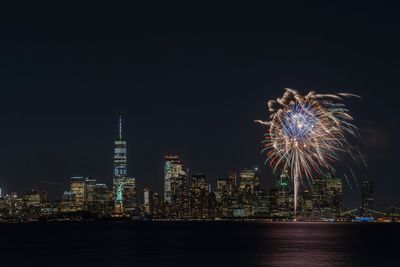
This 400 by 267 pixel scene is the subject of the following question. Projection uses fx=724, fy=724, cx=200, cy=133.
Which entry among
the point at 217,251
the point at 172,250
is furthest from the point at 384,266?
the point at 172,250

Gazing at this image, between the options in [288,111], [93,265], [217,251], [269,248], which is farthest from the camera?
[269,248]

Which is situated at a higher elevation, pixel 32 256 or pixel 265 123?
pixel 265 123

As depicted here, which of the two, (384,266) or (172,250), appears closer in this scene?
(384,266)

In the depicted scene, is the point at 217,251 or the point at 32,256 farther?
the point at 217,251

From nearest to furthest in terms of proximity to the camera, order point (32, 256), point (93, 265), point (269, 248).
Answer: point (93, 265) < point (32, 256) < point (269, 248)

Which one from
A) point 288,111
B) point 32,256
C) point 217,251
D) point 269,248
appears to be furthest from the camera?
point 269,248

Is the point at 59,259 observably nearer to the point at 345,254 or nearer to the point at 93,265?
the point at 93,265

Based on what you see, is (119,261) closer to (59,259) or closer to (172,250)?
(59,259)

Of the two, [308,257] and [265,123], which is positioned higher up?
[265,123]

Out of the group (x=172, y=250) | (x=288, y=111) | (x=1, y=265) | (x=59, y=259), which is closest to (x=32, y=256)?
(x=59, y=259)
